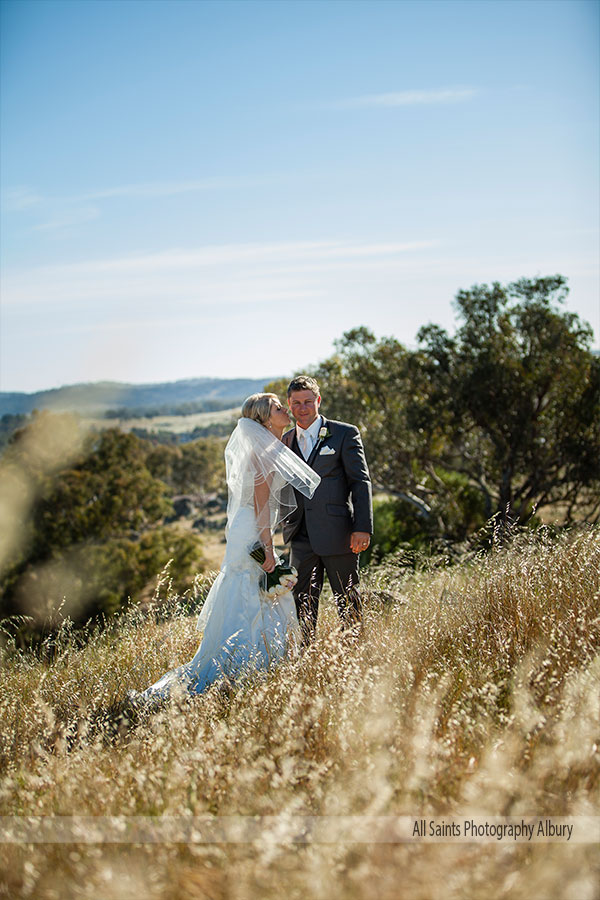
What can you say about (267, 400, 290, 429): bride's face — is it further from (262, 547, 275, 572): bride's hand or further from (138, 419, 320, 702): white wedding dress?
(262, 547, 275, 572): bride's hand

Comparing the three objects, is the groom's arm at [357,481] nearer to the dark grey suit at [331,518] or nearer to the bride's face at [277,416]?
the dark grey suit at [331,518]

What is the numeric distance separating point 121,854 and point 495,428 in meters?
14.9

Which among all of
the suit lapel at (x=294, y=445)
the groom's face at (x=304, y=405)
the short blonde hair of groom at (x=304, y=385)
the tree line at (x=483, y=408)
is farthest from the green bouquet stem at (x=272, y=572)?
the tree line at (x=483, y=408)

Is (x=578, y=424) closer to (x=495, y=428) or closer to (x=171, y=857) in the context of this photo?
(x=495, y=428)

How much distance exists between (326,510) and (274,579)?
66 cm

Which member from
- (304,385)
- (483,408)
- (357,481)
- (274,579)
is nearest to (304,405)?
(304,385)

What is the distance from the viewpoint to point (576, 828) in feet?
5.88

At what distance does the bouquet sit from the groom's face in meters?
1.08

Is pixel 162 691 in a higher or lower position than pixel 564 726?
lower

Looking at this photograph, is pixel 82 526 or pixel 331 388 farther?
pixel 82 526

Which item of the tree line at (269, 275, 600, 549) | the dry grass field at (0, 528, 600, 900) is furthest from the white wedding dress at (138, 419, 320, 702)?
the tree line at (269, 275, 600, 549)

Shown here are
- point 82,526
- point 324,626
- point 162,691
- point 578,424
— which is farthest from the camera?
point 82,526

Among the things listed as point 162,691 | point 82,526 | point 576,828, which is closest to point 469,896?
point 576,828

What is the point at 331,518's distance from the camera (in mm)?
4641
